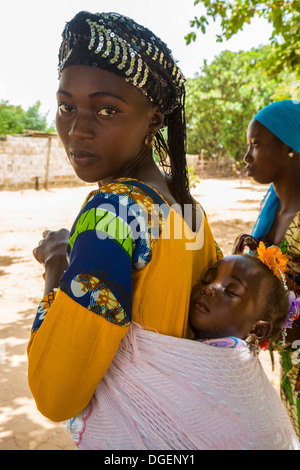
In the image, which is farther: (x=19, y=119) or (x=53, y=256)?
(x=19, y=119)

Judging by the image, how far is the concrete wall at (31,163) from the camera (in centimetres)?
1405

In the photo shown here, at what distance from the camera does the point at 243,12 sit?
503 centimetres

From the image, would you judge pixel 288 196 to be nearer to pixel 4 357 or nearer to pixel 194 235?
pixel 194 235

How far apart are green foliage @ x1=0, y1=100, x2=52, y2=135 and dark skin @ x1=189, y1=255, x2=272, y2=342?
74.3ft

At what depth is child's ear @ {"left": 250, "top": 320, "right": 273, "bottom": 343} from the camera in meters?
1.45

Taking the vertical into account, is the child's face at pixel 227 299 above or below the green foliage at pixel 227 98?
below

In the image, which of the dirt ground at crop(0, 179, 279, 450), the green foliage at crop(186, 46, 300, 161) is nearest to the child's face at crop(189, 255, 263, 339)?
the dirt ground at crop(0, 179, 279, 450)

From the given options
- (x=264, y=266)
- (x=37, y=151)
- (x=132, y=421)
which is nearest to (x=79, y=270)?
(x=132, y=421)

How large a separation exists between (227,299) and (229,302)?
0.01 metres

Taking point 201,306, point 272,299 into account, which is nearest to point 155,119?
point 201,306

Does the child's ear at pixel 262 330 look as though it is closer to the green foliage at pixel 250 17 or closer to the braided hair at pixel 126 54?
the braided hair at pixel 126 54

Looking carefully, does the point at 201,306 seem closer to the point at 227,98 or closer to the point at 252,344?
the point at 252,344

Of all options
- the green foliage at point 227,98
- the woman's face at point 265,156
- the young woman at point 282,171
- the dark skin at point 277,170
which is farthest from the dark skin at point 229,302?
the green foliage at point 227,98

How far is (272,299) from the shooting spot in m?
1.51
